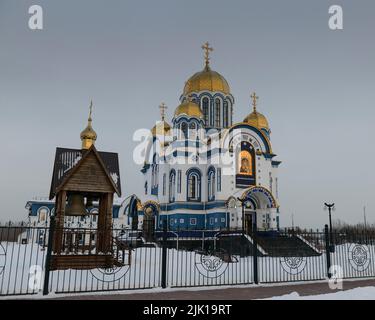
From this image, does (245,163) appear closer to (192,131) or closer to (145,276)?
(192,131)

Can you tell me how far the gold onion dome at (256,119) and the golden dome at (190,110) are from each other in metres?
5.02

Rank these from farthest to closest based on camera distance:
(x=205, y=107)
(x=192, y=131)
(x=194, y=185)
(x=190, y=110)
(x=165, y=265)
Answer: (x=205, y=107) → (x=190, y=110) → (x=192, y=131) → (x=194, y=185) → (x=165, y=265)

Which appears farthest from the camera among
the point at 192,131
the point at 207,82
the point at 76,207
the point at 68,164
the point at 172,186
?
the point at 207,82

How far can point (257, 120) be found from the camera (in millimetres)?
34031

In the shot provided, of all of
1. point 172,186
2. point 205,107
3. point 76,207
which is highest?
point 205,107

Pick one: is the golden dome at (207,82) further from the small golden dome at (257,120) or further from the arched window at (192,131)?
the arched window at (192,131)

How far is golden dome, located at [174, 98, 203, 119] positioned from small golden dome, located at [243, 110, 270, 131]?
5.00 metres

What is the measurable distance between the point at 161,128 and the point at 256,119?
31.3 feet

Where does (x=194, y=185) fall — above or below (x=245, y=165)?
below

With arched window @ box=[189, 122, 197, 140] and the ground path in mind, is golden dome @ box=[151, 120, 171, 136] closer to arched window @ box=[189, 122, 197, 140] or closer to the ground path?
arched window @ box=[189, 122, 197, 140]

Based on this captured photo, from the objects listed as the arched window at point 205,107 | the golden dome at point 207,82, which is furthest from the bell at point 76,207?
the golden dome at point 207,82

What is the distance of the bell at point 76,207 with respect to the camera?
488 inches

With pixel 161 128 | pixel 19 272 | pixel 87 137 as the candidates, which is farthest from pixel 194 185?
pixel 19 272
